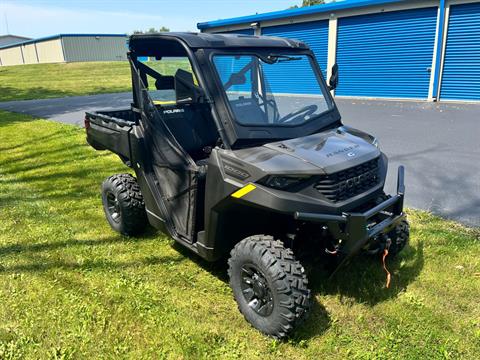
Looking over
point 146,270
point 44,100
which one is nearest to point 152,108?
point 146,270

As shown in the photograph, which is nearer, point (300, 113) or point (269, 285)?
point (269, 285)

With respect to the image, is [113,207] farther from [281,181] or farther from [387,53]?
[387,53]

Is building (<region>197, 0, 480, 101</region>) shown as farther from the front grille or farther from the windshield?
the front grille

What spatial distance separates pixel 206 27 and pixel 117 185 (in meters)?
17.5

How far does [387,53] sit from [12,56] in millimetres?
63698

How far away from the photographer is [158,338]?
2844 millimetres

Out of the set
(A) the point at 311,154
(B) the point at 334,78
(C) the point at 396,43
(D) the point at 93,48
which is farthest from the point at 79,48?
(A) the point at 311,154

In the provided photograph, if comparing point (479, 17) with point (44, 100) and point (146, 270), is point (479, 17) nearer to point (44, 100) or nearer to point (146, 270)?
point (146, 270)

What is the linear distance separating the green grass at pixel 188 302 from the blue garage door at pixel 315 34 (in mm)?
12815

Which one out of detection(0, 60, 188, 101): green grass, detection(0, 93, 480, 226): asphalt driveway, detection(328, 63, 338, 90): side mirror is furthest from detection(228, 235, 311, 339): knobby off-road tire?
detection(0, 60, 188, 101): green grass

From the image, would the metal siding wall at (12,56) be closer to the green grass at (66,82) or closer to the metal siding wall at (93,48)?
the metal siding wall at (93,48)

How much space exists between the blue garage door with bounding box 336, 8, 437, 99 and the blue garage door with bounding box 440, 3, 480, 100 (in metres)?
0.55

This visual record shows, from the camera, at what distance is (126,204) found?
13.4 ft

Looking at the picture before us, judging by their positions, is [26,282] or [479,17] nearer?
[26,282]
